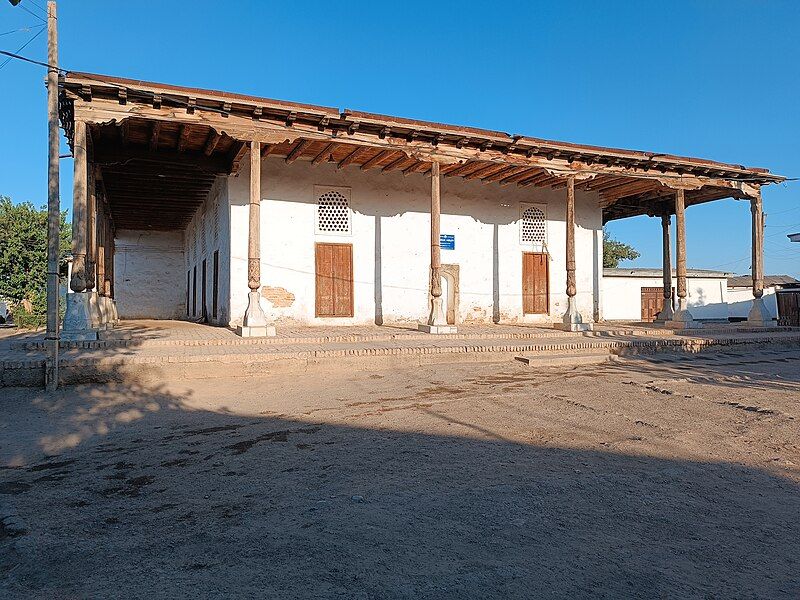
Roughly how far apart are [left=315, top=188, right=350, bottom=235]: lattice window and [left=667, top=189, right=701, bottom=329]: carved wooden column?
26.7 ft

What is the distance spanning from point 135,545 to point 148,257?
22.1 meters

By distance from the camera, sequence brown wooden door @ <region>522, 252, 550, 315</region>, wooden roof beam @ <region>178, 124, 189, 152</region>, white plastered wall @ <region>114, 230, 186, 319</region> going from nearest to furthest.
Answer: wooden roof beam @ <region>178, 124, 189, 152</region>
brown wooden door @ <region>522, 252, 550, 315</region>
white plastered wall @ <region>114, 230, 186, 319</region>

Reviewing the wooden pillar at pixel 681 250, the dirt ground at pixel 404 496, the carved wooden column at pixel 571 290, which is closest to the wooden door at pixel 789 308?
the wooden pillar at pixel 681 250

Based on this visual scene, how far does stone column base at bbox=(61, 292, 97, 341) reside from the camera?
27.2ft

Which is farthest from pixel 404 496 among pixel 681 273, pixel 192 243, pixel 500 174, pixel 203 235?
pixel 192 243

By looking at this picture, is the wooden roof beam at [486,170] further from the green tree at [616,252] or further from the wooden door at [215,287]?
the green tree at [616,252]

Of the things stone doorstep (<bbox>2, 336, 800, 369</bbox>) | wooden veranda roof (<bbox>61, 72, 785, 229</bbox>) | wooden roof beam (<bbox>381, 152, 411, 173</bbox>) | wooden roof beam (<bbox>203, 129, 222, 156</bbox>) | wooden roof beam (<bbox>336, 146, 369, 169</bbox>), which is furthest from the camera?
wooden roof beam (<bbox>381, 152, 411, 173</bbox>)

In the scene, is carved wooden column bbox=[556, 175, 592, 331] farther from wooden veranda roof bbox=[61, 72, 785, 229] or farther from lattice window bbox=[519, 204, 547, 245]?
lattice window bbox=[519, 204, 547, 245]

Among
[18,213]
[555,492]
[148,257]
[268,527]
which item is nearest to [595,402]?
[555,492]

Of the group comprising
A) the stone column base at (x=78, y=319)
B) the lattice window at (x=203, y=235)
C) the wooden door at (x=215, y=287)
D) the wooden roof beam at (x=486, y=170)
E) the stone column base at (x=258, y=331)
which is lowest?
the stone column base at (x=258, y=331)

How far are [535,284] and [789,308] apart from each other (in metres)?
7.34

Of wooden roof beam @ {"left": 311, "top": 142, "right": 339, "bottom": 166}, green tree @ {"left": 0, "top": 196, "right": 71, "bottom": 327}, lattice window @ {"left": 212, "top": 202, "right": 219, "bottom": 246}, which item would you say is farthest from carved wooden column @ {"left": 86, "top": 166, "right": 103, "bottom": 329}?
green tree @ {"left": 0, "top": 196, "right": 71, "bottom": 327}

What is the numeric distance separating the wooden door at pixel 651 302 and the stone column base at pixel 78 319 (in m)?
19.8

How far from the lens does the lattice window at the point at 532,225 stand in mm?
15062
